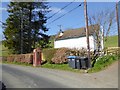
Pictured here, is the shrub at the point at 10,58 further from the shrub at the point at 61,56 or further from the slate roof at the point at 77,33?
the slate roof at the point at 77,33

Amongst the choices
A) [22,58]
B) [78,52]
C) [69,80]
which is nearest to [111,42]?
[22,58]

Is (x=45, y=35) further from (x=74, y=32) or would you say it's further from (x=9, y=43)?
(x=74, y=32)

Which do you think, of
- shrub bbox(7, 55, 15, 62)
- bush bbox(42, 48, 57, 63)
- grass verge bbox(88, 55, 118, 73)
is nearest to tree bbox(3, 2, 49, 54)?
shrub bbox(7, 55, 15, 62)

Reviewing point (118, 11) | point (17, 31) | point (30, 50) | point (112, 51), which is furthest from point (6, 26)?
point (112, 51)

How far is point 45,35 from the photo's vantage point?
188 feet

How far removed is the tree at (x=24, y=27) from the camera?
Result: 54.2 metres

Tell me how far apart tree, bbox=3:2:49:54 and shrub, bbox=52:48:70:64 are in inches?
822

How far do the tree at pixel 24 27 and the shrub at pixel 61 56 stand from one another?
68.5 feet

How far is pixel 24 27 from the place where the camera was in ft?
179

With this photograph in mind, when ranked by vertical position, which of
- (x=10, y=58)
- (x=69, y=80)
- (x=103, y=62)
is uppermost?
(x=10, y=58)

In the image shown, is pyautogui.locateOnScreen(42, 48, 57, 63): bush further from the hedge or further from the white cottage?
the white cottage

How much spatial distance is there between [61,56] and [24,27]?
982 inches

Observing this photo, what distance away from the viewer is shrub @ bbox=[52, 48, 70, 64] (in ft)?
101

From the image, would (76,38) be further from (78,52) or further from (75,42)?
(78,52)
